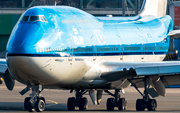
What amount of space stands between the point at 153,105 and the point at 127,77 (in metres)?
3.06

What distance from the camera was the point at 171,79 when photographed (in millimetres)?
29125

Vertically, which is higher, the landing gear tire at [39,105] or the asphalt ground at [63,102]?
the landing gear tire at [39,105]

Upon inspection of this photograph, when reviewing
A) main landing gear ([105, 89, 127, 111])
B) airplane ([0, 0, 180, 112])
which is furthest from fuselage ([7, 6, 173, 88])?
main landing gear ([105, 89, 127, 111])

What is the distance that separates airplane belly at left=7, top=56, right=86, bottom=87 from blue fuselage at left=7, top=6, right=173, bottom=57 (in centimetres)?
34

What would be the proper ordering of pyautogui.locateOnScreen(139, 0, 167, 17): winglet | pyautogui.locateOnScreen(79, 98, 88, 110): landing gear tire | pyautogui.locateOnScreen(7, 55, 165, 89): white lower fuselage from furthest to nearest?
pyautogui.locateOnScreen(139, 0, 167, 17): winglet < pyautogui.locateOnScreen(79, 98, 88, 110): landing gear tire < pyautogui.locateOnScreen(7, 55, 165, 89): white lower fuselage

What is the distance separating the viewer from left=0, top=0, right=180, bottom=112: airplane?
2384 cm

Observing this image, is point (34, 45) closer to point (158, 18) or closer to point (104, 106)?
Answer: point (104, 106)

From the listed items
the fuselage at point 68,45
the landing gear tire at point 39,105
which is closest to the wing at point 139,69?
the fuselage at point 68,45

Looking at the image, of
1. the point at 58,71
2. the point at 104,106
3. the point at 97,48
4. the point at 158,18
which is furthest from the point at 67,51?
the point at 158,18

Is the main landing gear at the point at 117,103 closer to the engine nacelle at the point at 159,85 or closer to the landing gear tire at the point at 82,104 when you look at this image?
the landing gear tire at the point at 82,104

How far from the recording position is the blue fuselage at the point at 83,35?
23875 mm

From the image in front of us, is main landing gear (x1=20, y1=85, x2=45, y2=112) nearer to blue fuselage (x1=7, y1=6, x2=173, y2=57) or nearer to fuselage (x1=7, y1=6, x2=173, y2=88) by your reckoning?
fuselage (x1=7, y1=6, x2=173, y2=88)

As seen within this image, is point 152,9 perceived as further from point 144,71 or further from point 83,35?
point 83,35

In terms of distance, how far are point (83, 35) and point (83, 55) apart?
1.27 m
